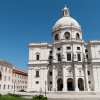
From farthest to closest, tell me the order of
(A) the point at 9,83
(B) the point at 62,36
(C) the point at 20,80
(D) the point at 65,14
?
(C) the point at 20,80 → (D) the point at 65,14 → (A) the point at 9,83 → (B) the point at 62,36

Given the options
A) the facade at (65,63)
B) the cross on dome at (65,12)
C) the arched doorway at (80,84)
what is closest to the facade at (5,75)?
the facade at (65,63)

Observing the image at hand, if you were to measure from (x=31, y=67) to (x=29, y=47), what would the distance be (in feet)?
24.8

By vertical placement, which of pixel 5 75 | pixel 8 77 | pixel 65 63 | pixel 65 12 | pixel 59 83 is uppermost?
pixel 65 12

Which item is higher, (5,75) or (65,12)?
(65,12)

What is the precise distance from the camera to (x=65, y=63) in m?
50.9

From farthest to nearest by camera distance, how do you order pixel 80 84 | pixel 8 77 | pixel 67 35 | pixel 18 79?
pixel 18 79 → pixel 8 77 → pixel 67 35 → pixel 80 84

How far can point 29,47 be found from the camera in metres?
56.9

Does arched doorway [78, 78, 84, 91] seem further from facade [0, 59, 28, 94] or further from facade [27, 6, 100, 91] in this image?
facade [0, 59, 28, 94]

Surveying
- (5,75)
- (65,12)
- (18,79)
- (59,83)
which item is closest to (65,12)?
(65,12)

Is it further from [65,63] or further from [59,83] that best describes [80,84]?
[65,63]

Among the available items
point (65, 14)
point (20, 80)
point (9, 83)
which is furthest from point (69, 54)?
point (20, 80)

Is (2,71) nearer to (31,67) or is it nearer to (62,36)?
(31,67)

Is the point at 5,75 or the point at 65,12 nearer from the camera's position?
the point at 5,75

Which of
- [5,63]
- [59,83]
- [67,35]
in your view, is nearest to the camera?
[59,83]
